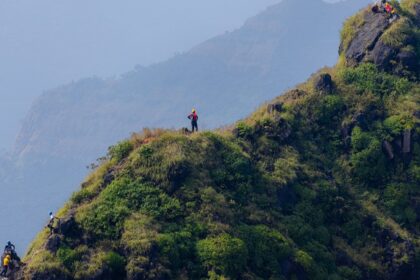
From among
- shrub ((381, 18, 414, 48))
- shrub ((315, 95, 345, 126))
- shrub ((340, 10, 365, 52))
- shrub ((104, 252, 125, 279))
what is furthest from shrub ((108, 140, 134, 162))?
shrub ((381, 18, 414, 48))

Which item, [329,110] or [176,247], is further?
[329,110]

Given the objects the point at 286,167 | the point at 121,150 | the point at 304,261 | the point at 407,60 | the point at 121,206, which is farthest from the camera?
the point at 407,60

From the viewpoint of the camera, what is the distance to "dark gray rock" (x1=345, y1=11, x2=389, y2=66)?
41.6 metres

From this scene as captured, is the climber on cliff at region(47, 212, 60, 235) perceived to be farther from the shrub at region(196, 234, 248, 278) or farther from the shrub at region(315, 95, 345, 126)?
the shrub at region(315, 95, 345, 126)

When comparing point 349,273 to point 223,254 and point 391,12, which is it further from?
point 391,12

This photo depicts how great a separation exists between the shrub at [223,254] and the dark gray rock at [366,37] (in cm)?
1885

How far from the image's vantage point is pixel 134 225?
26656 millimetres

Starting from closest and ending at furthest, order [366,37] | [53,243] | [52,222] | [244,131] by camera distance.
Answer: [53,243] → [52,222] → [244,131] → [366,37]

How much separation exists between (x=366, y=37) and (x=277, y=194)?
15.7m

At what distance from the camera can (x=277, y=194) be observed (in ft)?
103

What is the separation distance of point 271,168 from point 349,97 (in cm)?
823

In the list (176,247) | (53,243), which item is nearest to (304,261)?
(176,247)

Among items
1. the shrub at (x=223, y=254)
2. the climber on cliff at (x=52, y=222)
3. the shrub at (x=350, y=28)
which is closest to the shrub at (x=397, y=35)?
the shrub at (x=350, y=28)

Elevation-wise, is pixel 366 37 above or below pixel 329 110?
above
